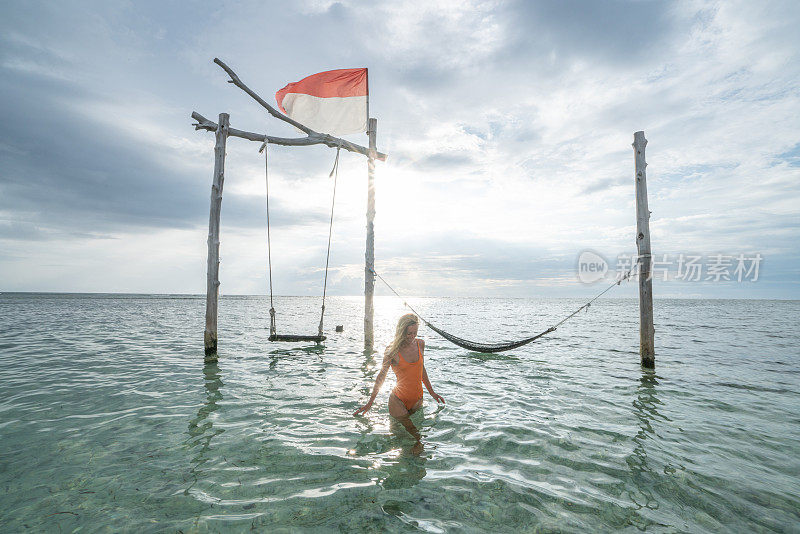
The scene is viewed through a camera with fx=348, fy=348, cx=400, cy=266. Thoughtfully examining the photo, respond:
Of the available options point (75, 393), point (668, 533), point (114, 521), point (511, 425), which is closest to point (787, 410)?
point (511, 425)

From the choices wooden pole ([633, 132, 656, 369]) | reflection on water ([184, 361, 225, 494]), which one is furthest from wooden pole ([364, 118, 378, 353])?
wooden pole ([633, 132, 656, 369])

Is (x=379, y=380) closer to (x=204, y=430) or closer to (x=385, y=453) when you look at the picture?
(x=385, y=453)

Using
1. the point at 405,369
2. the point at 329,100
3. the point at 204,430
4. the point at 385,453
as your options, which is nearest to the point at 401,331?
the point at 405,369

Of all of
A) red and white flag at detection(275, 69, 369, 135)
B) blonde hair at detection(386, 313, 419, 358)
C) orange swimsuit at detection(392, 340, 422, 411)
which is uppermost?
red and white flag at detection(275, 69, 369, 135)

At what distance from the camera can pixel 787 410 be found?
6.96 metres

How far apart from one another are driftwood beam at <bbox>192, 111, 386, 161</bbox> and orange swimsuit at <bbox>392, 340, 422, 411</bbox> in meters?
8.31

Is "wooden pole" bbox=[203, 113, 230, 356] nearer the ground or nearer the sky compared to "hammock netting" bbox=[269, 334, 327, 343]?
nearer the sky

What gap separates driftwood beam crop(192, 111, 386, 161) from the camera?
10.1m

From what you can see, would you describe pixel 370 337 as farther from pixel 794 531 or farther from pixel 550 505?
pixel 794 531

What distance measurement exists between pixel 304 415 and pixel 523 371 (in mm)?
6869

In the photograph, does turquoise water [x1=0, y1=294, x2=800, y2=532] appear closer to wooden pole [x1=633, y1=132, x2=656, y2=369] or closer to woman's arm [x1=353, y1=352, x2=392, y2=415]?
woman's arm [x1=353, y1=352, x2=392, y2=415]

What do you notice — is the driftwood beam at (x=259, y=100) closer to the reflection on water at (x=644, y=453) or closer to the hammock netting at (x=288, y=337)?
the hammock netting at (x=288, y=337)

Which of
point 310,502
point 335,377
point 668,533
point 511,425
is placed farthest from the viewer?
point 335,377

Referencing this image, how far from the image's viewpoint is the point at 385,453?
4.57m
